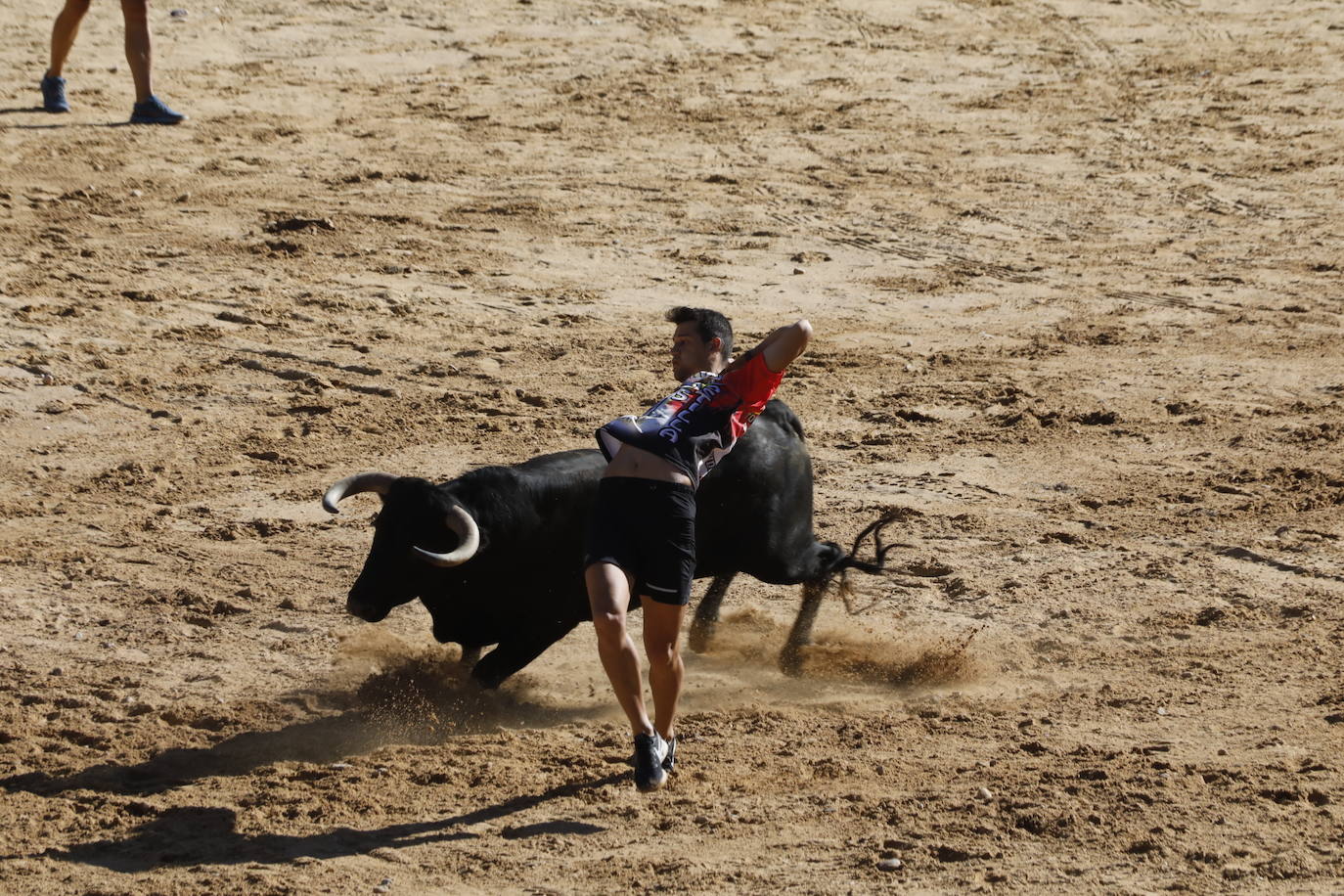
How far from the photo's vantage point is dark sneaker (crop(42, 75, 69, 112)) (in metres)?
13.6

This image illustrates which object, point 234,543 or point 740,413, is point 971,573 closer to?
point 740,413

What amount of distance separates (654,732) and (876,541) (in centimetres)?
226

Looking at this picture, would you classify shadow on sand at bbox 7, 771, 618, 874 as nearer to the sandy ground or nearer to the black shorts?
the sandy ground

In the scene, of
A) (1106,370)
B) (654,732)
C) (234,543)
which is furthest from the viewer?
(1106,370)

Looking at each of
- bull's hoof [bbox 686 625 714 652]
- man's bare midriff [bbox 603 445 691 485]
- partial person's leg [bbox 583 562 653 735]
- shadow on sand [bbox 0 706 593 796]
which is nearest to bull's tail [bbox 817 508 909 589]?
bull's hoof [bbox 686 625 714 652]

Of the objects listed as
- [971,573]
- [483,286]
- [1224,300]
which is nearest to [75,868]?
[971,573]

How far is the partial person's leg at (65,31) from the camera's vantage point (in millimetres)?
13320

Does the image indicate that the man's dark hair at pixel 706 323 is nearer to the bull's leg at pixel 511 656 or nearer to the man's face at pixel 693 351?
the man's face at pixel 693 351

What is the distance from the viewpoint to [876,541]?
314 inches

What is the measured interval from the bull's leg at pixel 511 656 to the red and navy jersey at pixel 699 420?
3.40 feet

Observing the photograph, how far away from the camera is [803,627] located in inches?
307

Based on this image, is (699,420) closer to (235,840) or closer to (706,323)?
(706,323)

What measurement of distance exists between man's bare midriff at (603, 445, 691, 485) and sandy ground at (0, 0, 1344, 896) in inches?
46.0

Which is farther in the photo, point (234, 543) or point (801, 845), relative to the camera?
point (234, 543)
